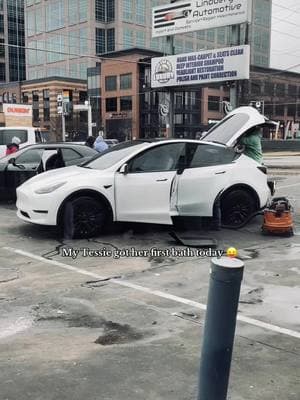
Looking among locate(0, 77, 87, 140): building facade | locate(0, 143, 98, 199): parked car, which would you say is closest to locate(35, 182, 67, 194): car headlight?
locate(0, 143, 98, 199): parked car

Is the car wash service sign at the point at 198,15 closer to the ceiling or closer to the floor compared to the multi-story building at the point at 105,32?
closer to the floor

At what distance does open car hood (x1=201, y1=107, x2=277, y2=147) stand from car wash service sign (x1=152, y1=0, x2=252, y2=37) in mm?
13394

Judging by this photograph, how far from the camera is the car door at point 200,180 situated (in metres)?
8.25

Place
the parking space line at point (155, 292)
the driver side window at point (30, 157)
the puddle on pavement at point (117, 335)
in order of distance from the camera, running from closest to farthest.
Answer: the puddle on pavement at point (117, 335), the parking space line at point (155, 292), the driver side window at point (30, 157)

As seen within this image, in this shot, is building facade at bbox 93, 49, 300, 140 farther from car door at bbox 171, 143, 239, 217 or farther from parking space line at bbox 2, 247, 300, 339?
parking space line at bbox 2, 247, 300, 339

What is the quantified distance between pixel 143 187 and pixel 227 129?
239cm

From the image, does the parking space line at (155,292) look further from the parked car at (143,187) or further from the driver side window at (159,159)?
the driver side window at (159,159)

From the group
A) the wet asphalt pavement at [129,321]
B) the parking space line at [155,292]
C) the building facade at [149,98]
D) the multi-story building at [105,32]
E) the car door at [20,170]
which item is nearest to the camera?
the wet asphalt pavement at [129,321]

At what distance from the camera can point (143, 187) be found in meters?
8.09

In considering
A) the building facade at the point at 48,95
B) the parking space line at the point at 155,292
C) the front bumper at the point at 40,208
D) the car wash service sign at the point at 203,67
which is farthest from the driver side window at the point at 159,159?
the building facade at the point at 48,95

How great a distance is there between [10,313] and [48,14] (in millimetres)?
110194

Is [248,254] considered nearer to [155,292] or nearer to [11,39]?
[155,292]

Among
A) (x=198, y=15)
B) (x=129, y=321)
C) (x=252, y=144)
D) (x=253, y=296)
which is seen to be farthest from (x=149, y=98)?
(x=129, y=321)

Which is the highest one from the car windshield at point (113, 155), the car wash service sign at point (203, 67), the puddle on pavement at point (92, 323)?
the car wash service sign at point (203, 67)
